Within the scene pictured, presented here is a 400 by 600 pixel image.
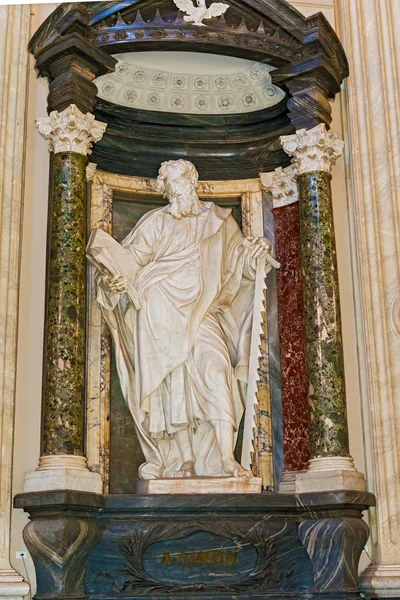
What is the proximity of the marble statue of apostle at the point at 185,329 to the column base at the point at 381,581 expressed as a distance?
46.1 inches

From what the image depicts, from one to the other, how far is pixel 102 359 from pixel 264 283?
1502 millimetres

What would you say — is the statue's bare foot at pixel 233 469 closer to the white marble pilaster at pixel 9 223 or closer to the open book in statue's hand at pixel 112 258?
the open book in statue's hand at pixel 112 258

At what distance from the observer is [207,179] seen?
8.39 m

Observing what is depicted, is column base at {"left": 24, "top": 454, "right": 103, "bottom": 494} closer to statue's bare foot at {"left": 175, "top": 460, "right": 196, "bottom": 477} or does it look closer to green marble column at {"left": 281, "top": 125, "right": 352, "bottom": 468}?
statue's bare foot at {"left": 175, "top": 460, "right": 196, "bottom": 477}

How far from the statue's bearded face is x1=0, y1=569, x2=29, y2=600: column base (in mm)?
3173

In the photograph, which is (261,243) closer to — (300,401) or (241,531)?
(300,401)

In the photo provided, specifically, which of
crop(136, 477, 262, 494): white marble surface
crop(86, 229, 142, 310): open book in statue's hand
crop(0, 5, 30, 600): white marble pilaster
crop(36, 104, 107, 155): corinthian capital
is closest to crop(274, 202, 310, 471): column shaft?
crop(136, 477, 262, 494): white marble surface

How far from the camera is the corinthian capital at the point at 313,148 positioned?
299 inches

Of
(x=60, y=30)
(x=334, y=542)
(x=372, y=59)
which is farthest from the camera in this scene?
(x=372, y=59)

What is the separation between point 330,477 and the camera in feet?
22.2

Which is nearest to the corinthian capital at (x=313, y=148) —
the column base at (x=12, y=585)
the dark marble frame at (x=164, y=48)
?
the dark marble frame at (x=164, y=48)

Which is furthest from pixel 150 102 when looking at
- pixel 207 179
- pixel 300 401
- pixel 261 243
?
pixel 300 401

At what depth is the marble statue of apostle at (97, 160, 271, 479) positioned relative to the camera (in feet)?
23.8

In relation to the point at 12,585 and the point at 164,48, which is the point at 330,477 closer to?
the point at 12,585
